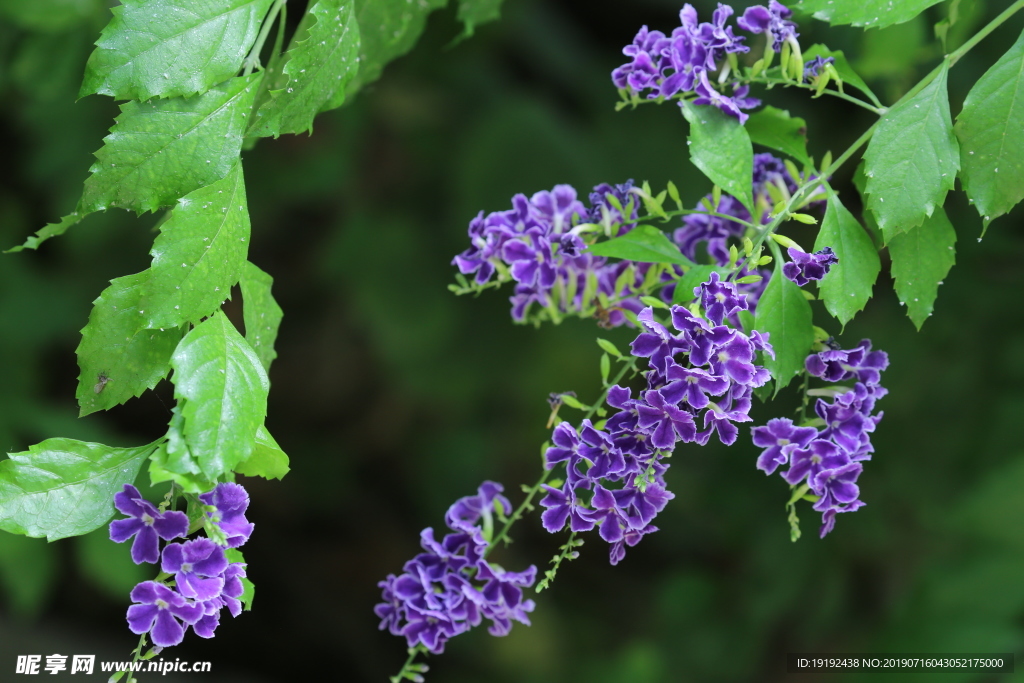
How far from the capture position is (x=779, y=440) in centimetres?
83

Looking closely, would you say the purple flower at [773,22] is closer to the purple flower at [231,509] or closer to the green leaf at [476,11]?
the green leaf at [476,11]

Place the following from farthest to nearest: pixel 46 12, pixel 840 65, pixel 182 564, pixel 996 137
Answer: pixel 46 12 → pixel 840 65 → pixel 996 137 → pixel 182 564

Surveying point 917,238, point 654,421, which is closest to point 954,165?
point 917,238

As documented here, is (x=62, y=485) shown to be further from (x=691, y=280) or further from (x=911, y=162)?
(x=911, y=162)

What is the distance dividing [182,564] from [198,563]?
0.04 ft

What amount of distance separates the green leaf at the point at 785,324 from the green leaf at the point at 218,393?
1.52 feet

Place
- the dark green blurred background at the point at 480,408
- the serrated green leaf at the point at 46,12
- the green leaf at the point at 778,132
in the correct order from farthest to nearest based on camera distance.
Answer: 1. the dark green blurred background at the point at 480,408
2. the serrated green leaf at the point at 46,12
3. the green leaf at the point at 778,132

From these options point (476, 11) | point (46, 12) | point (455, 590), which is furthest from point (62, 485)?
point (46, 12)

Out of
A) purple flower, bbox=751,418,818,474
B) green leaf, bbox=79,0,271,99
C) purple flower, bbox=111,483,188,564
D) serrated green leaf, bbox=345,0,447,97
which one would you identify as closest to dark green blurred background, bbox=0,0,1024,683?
serrated green leaf, bbox=345,0,447,97

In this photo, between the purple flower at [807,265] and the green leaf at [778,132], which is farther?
the green leaf at [778,132]

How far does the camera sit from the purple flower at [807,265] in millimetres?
774

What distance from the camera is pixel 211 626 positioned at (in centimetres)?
72

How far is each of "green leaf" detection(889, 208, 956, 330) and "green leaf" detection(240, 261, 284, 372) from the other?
62 cm

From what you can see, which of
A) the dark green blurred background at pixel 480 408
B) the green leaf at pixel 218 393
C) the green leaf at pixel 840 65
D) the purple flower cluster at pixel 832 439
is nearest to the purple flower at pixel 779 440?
the purple flower cluster at pixel 832 439
